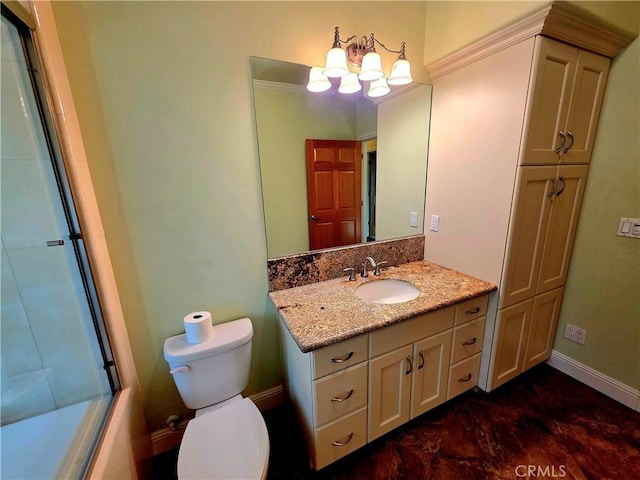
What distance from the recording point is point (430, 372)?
1430 millimetres

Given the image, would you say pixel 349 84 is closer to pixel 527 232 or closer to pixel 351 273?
pixel 351 273

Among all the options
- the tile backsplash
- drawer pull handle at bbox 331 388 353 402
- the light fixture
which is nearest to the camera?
drawer pull handle at bbox 331 388 353 402

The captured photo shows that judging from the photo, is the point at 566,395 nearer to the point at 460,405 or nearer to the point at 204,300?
the point at 460,405

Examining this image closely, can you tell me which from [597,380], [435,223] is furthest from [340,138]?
[597,380]

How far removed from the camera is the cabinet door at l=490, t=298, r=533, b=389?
154 cm

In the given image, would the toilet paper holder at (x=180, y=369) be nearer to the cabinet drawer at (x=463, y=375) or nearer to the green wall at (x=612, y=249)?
the cabinet drawer at (x=463, y=375)

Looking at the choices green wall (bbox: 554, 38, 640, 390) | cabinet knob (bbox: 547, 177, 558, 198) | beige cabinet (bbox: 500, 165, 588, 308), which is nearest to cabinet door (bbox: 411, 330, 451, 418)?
beige cabinet (bbox: 500, 165, 588, 308)

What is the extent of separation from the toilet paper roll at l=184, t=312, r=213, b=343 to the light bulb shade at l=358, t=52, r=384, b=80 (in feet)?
4.66

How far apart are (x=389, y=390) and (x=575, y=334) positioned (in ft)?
4.73

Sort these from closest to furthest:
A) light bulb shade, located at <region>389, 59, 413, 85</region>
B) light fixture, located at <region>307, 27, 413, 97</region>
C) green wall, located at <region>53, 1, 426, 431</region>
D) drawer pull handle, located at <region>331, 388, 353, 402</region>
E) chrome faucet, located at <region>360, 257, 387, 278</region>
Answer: green wall, located at <region>53, 1, 426, 431</region>, drawer pull handle, located at <region>331, 388, 353, 402</region>, light fixture, located at <region>307, 27, 413, 97</region>, light bulb shade, located at <region>389, 59, 413, 85</region>, chrome faucet, located at <region>360, 257, 387, 278</region>

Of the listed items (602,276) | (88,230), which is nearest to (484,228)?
(602,276)

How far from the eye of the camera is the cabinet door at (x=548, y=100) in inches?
47.0

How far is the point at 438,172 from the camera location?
5.57ft

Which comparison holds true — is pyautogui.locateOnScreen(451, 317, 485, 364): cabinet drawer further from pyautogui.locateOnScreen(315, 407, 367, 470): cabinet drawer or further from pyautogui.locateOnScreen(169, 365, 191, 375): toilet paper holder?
pyautogui.locateOnScreen(169, 365, 191, 375): toilet paper holder
